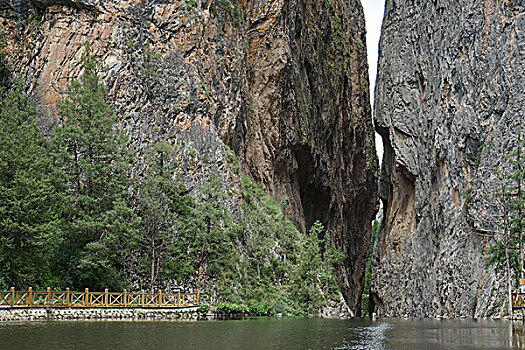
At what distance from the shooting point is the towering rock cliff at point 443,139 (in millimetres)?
43375

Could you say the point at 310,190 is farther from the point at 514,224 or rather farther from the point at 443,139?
the point at 514,224

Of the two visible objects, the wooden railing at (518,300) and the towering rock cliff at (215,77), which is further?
the towering rock cliff at (215,77)

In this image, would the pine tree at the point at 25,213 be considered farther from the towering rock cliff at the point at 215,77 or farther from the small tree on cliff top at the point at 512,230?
the small tree on cliff top at the point at 512,230

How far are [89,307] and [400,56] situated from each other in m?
50.9

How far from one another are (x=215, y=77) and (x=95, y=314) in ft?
80.5

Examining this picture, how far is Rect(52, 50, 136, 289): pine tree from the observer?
3519cm

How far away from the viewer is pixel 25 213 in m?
33.9

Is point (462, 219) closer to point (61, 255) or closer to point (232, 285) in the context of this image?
point (232, 285)

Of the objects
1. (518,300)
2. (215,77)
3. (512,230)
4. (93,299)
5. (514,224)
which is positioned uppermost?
(215,77)

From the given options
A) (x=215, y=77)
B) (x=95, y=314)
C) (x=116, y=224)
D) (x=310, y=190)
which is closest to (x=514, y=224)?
(x=116, y=224)

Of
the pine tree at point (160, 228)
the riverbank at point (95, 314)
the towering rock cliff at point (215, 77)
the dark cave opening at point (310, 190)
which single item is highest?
the towering rock cliff at point (215, 77)

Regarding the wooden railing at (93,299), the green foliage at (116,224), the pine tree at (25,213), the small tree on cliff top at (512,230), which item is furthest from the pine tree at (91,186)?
the small tree on cliff top at (512,230)

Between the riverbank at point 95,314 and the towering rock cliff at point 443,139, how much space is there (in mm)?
20416

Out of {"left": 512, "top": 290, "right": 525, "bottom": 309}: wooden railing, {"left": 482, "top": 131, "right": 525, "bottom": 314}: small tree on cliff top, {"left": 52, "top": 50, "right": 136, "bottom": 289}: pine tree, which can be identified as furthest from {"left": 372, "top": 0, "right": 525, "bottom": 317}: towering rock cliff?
{"left": 52, "top": 50, "right": 136, "bottom": 289}: pine tree
